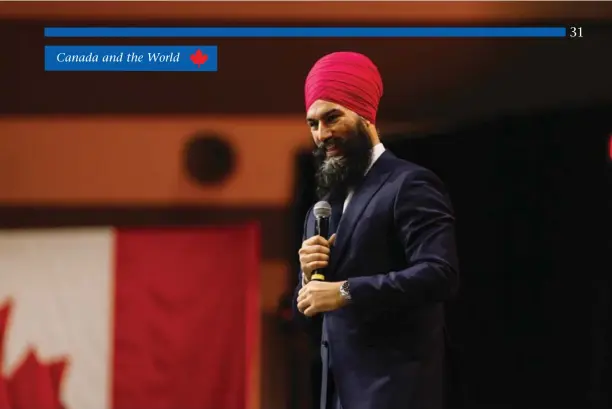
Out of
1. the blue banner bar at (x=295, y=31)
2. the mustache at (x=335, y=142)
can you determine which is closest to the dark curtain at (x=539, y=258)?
the blue banner bar at (x=295, y=31)

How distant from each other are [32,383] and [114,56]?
0.99 m

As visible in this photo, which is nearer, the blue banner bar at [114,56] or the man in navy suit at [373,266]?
the man in navy suit at [373,266]

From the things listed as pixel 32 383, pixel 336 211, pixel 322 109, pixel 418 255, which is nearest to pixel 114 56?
pixel 322 109

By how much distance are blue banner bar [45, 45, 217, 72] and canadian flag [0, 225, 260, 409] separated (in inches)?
18.8

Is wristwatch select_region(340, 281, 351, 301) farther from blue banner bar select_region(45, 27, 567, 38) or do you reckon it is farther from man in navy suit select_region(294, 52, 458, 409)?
blue banner bar select_region(45, 27, 567, 38)

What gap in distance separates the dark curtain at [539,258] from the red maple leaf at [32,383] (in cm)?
77

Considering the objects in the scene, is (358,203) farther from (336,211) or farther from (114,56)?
(114,56)

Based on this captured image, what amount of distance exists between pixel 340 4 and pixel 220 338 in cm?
104

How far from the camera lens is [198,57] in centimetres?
208

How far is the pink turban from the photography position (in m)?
1.70

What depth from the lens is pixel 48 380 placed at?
2.13 metres

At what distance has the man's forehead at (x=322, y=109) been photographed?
1.69 metres

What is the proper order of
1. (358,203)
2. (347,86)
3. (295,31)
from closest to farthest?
(358,203) → (347,86) → (295,31)

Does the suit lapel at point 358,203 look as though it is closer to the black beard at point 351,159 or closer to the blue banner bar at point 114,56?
the black beard at point 351,159
